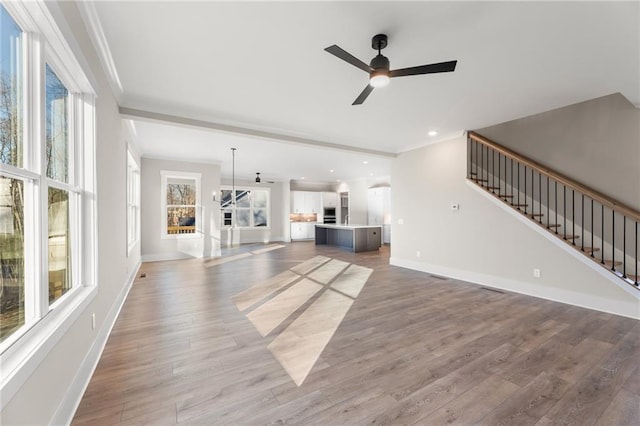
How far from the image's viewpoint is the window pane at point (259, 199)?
1123cm

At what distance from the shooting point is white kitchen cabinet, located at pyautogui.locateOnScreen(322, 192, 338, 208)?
12359 millimetres

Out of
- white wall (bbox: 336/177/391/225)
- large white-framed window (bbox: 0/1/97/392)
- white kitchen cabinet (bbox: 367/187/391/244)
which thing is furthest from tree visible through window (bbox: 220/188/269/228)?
large white-framed window (bbox: 0/1/97/392)

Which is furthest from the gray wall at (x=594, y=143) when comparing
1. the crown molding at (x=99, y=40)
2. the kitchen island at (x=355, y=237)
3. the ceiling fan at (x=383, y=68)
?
the crown molding at (x=99, y=40)

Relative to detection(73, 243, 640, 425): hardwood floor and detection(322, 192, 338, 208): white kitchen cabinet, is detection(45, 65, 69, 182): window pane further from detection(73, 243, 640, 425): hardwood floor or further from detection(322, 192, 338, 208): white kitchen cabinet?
detection(322, 192, 338, 208): white kitchen cabinet

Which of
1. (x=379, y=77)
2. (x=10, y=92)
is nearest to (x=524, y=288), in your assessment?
(x=379, y=77)


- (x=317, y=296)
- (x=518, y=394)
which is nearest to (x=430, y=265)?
(x=317, y=296)

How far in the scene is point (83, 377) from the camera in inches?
77.9

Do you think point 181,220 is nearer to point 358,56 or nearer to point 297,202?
point 297,202

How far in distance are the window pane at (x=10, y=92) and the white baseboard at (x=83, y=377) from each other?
1427 millimetres

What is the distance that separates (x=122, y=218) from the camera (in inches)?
149

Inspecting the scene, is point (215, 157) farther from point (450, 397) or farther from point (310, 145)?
point (450, 397)

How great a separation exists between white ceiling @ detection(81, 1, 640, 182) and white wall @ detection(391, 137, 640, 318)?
121 cm

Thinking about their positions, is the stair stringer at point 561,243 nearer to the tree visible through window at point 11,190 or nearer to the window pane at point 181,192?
the tree visible through window at point 11,190

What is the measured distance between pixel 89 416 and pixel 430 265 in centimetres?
546
